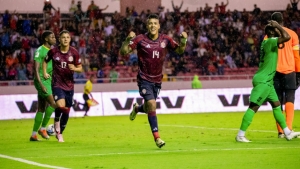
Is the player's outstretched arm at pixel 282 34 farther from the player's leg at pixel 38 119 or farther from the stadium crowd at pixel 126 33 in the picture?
the stadium crowd at pixel 126 33

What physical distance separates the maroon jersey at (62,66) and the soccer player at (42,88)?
595mm

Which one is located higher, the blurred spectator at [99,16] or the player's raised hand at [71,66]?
the player's raised hand at [71,66]

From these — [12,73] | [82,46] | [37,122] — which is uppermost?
[37,122]

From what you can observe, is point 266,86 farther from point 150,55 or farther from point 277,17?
point 150,55

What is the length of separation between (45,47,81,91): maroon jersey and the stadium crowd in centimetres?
1847

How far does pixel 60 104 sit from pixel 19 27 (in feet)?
71.2

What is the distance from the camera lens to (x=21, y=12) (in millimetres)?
35562

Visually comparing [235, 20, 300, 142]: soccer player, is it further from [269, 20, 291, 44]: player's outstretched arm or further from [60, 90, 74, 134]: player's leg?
[60, 90, 74, 134]: player's leg

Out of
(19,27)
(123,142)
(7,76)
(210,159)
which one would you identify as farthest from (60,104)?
(19,27)

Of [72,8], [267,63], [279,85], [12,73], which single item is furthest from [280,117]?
[72,8]

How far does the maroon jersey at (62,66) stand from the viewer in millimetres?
14500

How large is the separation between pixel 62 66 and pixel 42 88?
33.6 inches

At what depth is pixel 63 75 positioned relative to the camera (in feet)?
47.7

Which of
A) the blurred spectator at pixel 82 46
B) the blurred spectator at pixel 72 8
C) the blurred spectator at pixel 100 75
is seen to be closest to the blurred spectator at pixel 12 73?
the blurred spectator at pixel 82 46
